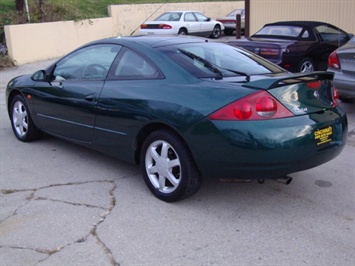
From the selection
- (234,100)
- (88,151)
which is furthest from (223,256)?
(88,151)

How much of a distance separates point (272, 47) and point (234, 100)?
586 cm

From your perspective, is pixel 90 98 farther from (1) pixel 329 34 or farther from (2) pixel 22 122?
(1) pixel 329 34

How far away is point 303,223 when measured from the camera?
150 inches

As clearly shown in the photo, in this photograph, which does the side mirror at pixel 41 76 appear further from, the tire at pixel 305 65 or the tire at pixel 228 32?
the tire at pixel 228 32

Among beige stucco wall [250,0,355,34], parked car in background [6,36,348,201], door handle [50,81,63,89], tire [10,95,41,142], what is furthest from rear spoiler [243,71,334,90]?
beige stucco wall [250,0,355,34]

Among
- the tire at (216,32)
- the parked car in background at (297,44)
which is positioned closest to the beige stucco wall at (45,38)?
the tire at (216,32)

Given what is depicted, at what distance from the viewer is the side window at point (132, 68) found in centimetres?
436

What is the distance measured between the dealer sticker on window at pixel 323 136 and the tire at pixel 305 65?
18.7 feet

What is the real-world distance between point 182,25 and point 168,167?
16373 millimetres

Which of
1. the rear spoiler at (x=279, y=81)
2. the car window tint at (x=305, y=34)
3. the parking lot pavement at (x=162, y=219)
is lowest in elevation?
the parking lot pavement at (x=162, y=219)

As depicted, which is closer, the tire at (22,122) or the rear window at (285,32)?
the tire at (22,122)

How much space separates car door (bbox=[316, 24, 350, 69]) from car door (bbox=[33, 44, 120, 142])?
6392mm

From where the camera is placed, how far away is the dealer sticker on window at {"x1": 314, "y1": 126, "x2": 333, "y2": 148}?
12.5ft

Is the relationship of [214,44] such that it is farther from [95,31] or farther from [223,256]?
[95,31]
